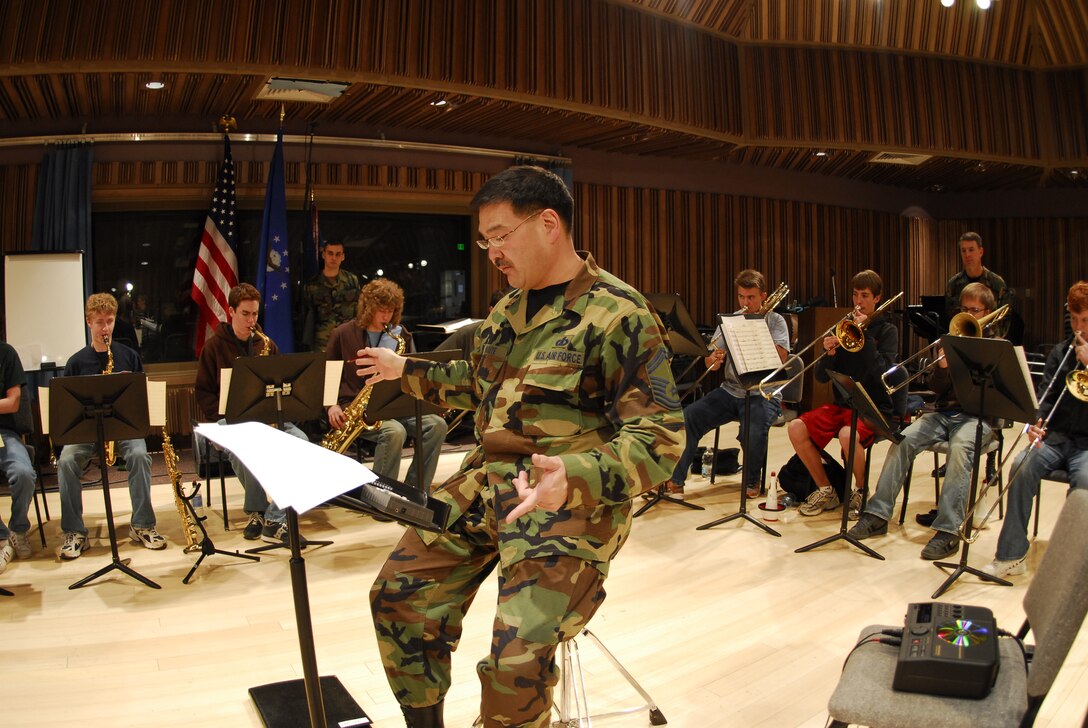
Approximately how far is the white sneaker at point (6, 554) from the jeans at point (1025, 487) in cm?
524

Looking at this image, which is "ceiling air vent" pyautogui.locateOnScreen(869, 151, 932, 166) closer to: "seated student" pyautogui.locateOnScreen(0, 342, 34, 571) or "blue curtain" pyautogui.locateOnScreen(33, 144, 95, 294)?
"blue curtain" pyautogui.locateOnScreen(33, 144, 95, 294)

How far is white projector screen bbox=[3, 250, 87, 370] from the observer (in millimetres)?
6898

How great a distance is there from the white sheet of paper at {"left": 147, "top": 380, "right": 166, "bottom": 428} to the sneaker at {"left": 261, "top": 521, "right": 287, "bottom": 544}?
0.92 metres

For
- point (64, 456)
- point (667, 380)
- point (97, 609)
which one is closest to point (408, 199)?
point (64, 456)

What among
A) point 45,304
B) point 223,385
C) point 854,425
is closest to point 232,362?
point 223,385

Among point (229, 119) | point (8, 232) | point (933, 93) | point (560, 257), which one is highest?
→ point (933, 93)

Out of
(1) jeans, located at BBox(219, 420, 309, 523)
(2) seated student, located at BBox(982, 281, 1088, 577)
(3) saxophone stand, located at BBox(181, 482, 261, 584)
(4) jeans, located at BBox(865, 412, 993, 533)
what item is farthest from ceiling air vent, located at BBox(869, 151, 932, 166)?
(3) saxophone stand, located at BBox(181, 482, 261, 584)

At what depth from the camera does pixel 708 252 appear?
1045cm

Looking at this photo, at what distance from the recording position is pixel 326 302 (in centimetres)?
762

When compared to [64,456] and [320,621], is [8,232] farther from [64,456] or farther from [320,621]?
[320,621]

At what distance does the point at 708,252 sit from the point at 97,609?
303 inches

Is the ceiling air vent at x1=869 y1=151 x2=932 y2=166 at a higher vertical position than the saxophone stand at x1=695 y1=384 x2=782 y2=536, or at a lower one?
higher

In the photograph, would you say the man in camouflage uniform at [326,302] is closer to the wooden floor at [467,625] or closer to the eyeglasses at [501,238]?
the wooden floor at [467,625]

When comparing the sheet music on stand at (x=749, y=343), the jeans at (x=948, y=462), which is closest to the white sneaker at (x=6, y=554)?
the sheet music on stand at (x=749, y=343)
